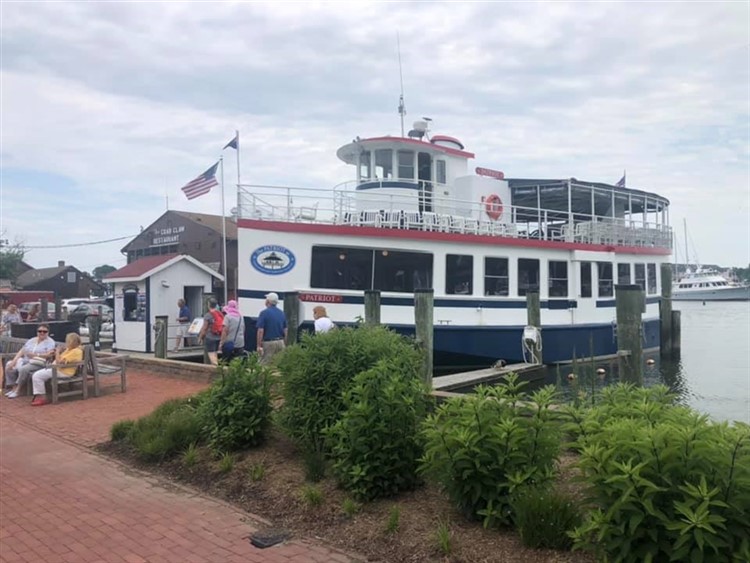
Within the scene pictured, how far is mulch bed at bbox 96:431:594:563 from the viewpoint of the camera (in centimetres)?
404

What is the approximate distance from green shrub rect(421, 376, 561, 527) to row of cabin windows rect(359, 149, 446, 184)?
13.4 m

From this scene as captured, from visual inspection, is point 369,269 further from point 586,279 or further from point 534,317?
point 586,279

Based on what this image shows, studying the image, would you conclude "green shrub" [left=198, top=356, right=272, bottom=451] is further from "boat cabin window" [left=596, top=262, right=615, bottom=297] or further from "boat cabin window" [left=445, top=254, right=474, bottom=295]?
"boat cabin window" [left=596, top=262, right=615, bottom=297]

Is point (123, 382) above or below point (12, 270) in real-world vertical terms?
below

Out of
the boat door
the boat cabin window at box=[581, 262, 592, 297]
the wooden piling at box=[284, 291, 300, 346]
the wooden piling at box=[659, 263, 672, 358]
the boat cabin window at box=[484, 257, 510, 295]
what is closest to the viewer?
the wooden piling at box=[284, 291, 300, 346]

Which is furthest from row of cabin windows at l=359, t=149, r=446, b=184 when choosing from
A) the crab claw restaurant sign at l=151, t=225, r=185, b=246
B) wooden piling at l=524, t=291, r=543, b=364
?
the crab claw restaurant sign at l=151, t=225, r=185, b=246

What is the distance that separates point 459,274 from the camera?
15430 millimetres

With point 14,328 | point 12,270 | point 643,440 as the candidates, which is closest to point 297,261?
point 14,328

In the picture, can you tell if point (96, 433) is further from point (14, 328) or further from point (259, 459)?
point (14, 328)

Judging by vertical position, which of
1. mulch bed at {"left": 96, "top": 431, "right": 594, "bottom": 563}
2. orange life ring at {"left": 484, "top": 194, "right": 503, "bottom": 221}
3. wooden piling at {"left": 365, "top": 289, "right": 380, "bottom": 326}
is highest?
orange life ring at {"left": 484, "top": 194, "right": 503, "bottom": 221}

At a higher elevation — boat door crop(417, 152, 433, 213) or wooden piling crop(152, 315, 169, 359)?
boat door crop(417, 152, 433, 213)

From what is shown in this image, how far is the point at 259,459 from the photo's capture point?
20.2 ft

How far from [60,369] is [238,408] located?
5.60 metres

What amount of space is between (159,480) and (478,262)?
10862 millimetres
